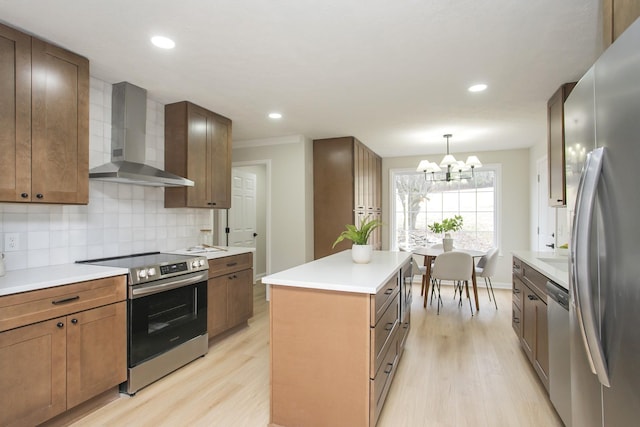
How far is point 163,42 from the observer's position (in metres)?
2.22

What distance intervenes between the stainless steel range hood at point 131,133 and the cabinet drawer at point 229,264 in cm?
81

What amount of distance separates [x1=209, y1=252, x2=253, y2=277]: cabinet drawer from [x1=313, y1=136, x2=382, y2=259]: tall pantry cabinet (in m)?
1.52

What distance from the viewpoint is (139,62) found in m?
2.52

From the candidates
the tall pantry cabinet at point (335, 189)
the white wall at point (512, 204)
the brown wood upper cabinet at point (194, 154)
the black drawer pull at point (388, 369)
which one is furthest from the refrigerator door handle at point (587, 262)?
→ the white wall at point (512, 204)

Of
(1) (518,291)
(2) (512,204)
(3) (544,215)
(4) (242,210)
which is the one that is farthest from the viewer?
(4) (242,210)

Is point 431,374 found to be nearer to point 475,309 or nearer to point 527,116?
point 475,309

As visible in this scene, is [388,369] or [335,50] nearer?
[388,369]

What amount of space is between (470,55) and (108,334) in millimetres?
3120

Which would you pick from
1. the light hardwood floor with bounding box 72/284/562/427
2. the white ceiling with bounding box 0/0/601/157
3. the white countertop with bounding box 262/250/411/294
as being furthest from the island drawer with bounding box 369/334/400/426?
the white ceiling with bounding box 0/0/601/157

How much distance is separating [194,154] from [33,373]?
217cm

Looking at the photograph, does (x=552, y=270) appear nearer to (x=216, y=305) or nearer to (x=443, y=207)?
(x=216, y=305)

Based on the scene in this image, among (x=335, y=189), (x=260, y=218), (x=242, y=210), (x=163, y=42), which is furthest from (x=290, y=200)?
(x=163, y=42)

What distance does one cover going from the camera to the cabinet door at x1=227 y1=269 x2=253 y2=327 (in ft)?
11.3

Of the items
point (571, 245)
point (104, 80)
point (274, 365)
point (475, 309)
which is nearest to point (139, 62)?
point (104, 80)
